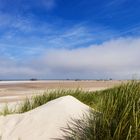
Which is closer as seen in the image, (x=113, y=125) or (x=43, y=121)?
(x=113, y=125)

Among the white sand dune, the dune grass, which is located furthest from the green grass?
the white sand dune

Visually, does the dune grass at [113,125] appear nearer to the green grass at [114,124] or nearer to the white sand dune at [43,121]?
the green grass at [114,124]

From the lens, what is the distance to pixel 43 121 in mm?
7336

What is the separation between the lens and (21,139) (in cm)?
682

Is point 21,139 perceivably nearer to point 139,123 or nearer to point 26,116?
point 26,116

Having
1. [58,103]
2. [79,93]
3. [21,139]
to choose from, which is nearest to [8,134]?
[21,139]

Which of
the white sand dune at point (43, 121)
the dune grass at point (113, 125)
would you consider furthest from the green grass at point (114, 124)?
the white sand dune at point (43, 121)

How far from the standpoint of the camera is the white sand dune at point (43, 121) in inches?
270

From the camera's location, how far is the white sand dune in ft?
22.5

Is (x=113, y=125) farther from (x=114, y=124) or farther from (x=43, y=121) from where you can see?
(x=43, y=121)

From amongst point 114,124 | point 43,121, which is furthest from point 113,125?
point 43,121

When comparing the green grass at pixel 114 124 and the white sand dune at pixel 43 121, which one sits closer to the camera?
the green grass at pixel 114 124

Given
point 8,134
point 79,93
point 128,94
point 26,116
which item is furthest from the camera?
point 79,93

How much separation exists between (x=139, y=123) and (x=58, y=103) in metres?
3.37
